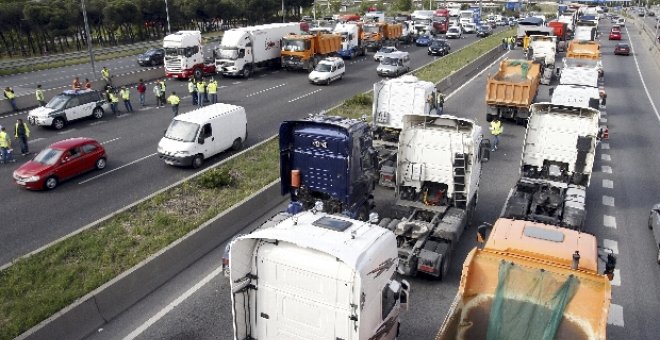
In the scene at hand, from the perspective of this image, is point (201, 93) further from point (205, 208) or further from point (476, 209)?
point (476, 209)

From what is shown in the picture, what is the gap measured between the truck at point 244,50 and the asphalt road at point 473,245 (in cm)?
2087

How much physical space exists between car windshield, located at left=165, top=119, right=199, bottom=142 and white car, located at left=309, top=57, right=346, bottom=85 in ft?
56.0

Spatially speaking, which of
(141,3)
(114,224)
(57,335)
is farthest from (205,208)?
(141,3)

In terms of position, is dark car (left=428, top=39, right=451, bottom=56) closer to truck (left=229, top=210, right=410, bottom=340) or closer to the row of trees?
the row of trees

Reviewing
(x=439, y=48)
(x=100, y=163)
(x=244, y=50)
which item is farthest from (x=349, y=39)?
(x=100, y=163)

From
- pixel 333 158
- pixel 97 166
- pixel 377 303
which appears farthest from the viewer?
pixel 97 166

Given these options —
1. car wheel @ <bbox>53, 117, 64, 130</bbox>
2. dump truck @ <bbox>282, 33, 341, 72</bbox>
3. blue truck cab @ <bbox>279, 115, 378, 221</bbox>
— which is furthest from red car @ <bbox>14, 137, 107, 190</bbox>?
dump truck @ <bbox>282, 33, 341, 72</bbox>

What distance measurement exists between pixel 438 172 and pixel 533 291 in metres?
6.38

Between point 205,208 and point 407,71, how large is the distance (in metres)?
28.0

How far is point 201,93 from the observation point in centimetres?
3025

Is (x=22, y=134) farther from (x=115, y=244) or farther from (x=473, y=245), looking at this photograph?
(x=473, y=245)

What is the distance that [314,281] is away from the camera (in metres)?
7.58

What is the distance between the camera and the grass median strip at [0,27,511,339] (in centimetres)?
1083

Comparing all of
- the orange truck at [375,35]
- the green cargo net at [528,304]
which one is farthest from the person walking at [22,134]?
the orange truck at [375,35]
